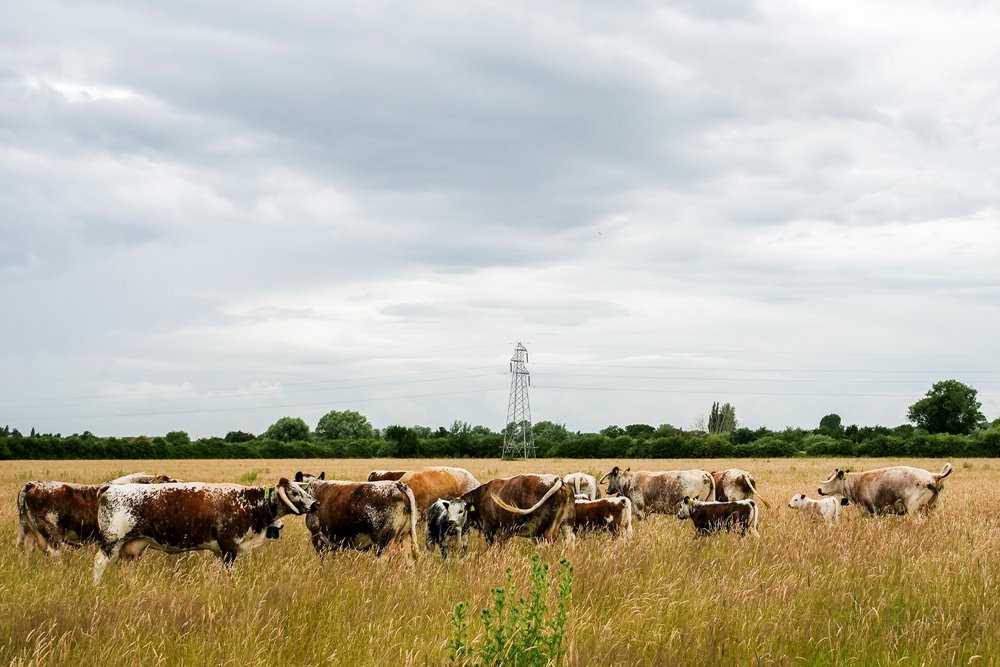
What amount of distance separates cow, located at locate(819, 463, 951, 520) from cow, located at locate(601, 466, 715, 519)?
3.18 meters

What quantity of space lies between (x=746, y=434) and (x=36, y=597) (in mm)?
79763

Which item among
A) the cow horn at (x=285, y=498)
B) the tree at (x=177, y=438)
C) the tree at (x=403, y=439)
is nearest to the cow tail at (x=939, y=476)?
the cow horn at (x=285, y=498)

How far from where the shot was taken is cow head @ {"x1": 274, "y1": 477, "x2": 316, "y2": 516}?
1059 cm

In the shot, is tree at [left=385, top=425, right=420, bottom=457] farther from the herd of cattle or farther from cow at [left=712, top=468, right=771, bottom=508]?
the herd of cattle

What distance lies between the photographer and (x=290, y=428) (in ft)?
386

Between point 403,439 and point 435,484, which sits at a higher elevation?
point 435,484

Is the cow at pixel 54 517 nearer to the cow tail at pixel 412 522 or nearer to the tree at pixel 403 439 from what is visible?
the cow tail at pixel 412 522

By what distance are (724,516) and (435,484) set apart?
5.68m

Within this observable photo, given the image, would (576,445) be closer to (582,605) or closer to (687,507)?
(687,507)

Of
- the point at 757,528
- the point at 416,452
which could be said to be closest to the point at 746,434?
the point at 416,452

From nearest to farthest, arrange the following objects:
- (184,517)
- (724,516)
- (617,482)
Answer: (184,517), (724,516), (617,482)

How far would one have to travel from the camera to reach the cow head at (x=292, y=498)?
10.6 m

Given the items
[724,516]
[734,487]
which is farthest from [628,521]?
[734,487]

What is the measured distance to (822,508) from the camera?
16109 millimetres
